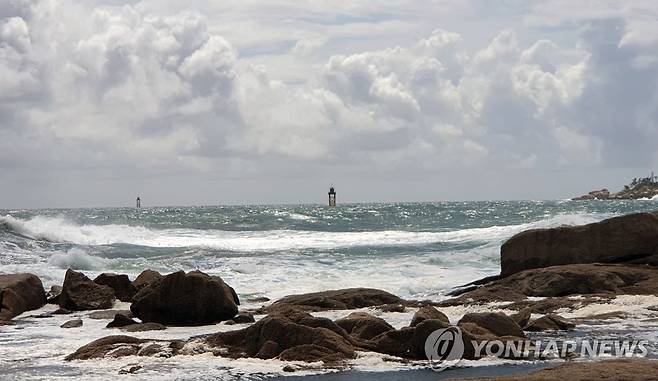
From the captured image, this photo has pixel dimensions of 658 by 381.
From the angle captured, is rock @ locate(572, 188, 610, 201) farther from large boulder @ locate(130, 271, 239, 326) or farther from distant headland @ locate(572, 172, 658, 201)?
large boulder @ locate(130, 271, 239, 326)

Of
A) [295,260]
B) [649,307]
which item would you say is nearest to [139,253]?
[295,260]

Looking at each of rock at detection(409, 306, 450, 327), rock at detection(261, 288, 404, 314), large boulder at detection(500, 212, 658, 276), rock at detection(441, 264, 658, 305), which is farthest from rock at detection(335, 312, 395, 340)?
large boulder at detection(500, 212, 658, 276)

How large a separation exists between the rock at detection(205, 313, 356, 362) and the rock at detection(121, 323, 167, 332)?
2883 millimetres

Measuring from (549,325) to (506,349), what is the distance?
7.68 feet

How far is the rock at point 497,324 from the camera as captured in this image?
39.2 feet

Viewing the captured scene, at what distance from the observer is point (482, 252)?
1214 inches

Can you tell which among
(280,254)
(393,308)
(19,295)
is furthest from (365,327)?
(280,254)

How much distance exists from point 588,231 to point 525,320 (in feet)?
25.9

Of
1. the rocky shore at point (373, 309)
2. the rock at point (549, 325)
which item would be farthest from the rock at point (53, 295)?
the rock at point (549, 325)

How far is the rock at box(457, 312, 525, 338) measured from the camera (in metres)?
12.0

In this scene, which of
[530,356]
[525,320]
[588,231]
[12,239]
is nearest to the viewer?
[530,356]

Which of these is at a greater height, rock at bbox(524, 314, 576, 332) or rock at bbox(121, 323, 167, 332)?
rock at bbox(524, 314, 576, 332)

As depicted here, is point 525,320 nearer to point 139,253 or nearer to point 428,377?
point 428,377

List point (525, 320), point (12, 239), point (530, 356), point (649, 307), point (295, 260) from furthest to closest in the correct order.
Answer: point (12, 239)
point (295, 260)
point (649, 307)
point (525, 320)
point (530, 356)
